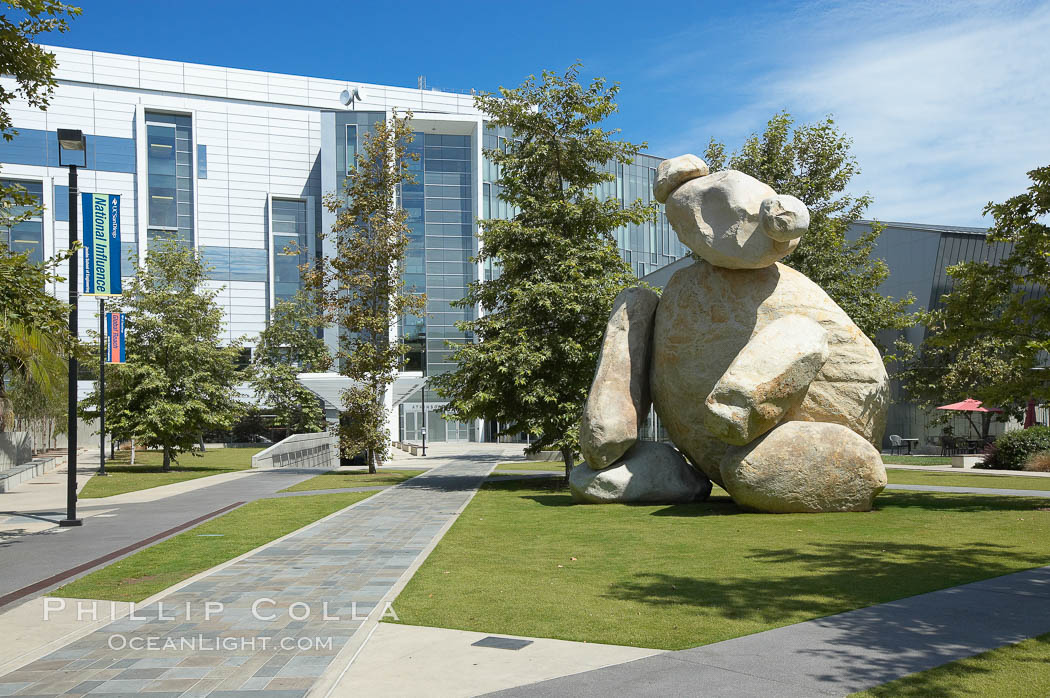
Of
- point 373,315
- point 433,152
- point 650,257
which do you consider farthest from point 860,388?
point 650,257

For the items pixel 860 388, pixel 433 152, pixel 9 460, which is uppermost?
pixel 433 152

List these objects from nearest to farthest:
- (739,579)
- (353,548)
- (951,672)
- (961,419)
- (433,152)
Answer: (951,672) → (739,579) → (353,548) → (961,419) → (433,152)

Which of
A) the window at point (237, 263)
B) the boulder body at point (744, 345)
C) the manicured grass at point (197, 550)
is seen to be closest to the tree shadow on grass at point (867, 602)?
the boulder body at point (744, 345)

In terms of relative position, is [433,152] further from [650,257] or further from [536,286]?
[536,286]

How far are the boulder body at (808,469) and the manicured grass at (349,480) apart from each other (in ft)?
39.3

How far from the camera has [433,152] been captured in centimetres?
5744

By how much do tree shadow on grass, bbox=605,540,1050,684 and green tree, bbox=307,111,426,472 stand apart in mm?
18799

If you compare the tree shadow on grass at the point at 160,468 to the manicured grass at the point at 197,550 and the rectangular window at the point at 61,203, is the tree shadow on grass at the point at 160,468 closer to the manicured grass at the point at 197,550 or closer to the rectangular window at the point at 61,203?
the manicured grass at the point at 197,550

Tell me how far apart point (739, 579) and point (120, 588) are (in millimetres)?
5951

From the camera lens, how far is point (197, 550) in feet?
34.0

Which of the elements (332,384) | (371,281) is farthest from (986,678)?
(332,384)

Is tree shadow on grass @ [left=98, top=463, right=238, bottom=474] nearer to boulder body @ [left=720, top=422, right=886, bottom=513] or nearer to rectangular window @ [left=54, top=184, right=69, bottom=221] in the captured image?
boulder body @ [left=720, top=422, right=886, bottom=513]

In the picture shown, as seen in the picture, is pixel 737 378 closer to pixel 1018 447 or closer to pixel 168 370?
pixel 1018 447

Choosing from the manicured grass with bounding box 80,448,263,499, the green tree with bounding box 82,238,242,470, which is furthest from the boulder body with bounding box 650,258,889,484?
the green tree with bounding box 82,238,242,470
